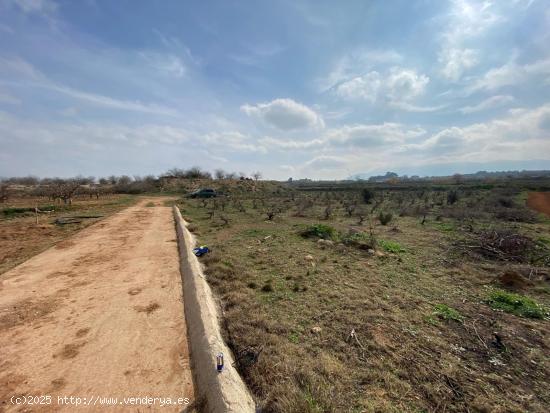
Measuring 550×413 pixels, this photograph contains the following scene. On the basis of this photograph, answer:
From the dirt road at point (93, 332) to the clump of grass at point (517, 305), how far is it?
17.7 ft

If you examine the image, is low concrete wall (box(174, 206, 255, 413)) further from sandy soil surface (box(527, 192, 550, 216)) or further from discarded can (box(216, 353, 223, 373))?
sandy soil surface (box(527, 192, 550, 216))

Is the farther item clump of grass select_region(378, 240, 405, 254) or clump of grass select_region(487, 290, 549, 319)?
clump of grass select_region(378, 240, 405, 254)

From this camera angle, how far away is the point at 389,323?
164 inches

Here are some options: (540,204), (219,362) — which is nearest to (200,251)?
(219,362)

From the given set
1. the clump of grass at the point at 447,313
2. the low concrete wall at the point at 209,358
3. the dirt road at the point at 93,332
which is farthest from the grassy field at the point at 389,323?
the dirt road at the point at 93,332

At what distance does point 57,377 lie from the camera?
3.05 metres

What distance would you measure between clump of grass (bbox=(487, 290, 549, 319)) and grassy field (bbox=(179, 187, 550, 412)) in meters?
0.02

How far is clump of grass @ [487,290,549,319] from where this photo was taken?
4617 mm

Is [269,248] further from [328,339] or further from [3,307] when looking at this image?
[3,307]

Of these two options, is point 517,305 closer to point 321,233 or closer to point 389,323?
point 389,323

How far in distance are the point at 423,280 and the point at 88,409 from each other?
6228 mm

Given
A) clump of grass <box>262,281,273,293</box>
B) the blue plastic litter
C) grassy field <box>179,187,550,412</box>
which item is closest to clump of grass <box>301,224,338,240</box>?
grassy field <box>179,187,550,412</box>

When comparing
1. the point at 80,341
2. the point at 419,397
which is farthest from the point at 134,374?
the point at 419,397

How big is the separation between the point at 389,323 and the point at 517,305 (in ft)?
8.93
